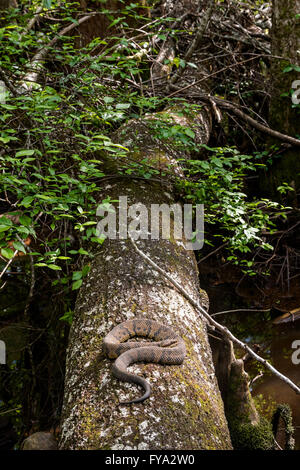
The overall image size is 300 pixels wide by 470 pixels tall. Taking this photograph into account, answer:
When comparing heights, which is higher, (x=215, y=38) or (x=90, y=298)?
(x=215, y=38)

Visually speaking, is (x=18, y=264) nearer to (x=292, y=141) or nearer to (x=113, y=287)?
(x=113, y=287)

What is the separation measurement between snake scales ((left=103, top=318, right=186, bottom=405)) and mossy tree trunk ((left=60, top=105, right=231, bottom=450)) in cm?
5

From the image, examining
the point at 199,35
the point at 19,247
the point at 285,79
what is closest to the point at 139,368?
the point at 19,247

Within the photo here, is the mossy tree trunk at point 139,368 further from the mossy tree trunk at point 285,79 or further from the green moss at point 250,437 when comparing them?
the mossy tree trunk at point 285,79

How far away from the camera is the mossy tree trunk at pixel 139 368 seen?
1.86 meters

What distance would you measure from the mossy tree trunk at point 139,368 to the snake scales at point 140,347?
0.05 meters

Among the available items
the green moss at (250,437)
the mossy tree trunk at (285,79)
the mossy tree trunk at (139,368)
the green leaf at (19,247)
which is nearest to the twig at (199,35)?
the mossy tree trunk at (285,79)

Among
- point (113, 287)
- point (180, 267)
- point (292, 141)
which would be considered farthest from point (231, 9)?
point (113, 287)

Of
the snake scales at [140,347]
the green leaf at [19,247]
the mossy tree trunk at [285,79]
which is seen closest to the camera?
the snake scales at [140,347]

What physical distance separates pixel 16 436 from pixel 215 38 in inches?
243

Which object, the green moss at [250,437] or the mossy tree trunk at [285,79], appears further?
the mossy tree trunk at [285,79]

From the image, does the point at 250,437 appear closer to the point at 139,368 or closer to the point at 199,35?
the point at 139,368

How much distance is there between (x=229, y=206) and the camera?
3.46 m

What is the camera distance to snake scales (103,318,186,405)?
209 centimetres
